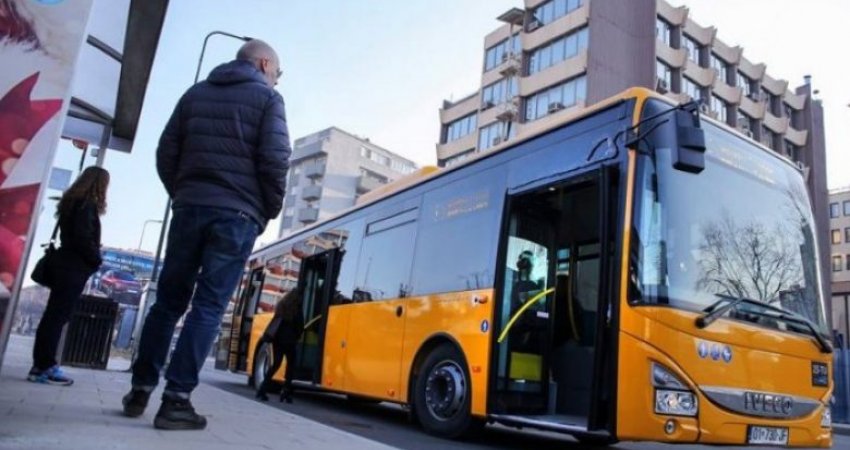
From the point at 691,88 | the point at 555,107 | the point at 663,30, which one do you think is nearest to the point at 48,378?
the point at 555,107

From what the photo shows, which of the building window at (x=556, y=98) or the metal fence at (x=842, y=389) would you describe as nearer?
the metal fence at (x=842, y=389)

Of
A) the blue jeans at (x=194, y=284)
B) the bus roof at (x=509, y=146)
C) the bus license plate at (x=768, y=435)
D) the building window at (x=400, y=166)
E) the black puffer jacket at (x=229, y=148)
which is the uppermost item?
the building window at (x=400, y=166)

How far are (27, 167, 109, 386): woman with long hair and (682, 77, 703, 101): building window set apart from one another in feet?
143

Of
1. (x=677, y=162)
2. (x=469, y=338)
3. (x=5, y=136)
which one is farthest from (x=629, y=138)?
(x=5, y=136)

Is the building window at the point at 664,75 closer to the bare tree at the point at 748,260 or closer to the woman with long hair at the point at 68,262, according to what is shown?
the bare tree at the point at 748,260

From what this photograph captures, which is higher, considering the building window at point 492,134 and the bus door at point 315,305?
the building window at point 492,134

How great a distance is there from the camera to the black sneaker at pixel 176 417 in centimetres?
346

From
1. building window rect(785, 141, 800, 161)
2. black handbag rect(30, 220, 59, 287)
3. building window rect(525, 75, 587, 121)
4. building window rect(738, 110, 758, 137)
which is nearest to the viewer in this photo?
black handbag rect(30, 220, 59, 287)

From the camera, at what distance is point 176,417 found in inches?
137

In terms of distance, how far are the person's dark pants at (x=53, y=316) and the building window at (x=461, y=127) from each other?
45744 mm

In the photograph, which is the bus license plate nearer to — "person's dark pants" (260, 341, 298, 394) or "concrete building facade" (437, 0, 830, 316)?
"person's dark pants" (260, 341, 298, 394)

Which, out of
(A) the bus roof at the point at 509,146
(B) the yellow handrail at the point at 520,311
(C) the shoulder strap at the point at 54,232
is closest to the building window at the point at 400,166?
(A) the bus roof at the point at 509,146

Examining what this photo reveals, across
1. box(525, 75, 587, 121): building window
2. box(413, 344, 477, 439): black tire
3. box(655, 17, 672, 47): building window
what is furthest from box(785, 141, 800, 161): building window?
box(413, 344, 477, 439): black tire

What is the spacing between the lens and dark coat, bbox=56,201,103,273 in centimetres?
588
